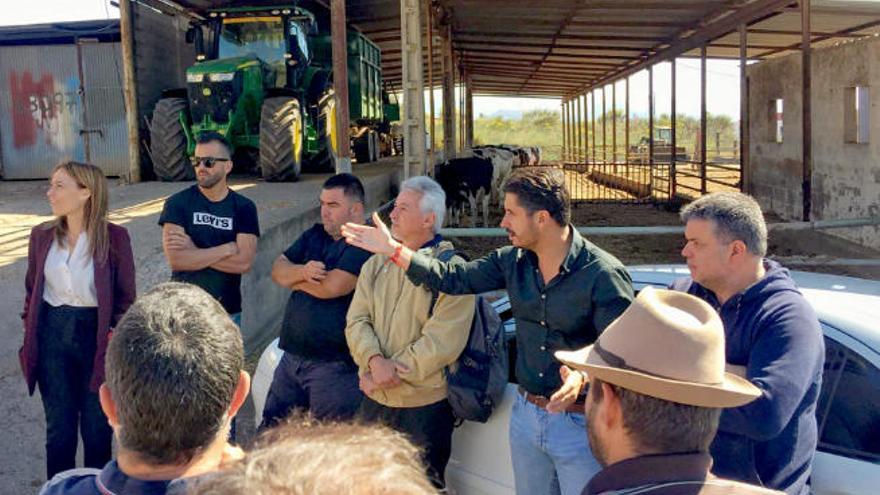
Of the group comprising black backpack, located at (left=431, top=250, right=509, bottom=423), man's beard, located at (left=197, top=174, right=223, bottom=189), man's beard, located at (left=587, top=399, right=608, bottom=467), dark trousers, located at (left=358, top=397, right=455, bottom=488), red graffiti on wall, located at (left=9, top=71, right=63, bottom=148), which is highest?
red graffiti on wall, located at (left=9, top=71, right=63, bottom=148)

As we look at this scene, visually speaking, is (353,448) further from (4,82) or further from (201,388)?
(4,82)

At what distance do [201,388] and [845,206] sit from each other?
1209 cm

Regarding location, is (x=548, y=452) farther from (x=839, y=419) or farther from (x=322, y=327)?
(x=322, y=327)

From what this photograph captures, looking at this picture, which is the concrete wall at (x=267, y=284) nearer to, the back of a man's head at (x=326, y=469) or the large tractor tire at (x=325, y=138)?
the back of a man's head at (x=326, y=469)

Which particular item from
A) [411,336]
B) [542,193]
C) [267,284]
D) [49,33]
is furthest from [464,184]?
[542,193]

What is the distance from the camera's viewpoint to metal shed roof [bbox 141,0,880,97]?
504 inches

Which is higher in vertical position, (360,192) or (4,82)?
(4,82)

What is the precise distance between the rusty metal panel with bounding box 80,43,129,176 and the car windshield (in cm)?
252

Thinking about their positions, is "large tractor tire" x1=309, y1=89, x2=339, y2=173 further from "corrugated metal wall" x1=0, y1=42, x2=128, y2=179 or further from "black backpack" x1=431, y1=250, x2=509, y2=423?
"black backpack" x1=431, y1=250, x2=509, y2=423

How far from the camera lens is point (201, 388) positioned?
1.59 metres

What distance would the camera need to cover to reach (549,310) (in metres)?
2.85

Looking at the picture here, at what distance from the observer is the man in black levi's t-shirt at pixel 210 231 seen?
424 cm

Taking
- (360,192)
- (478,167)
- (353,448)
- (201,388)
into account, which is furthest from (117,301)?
(478,167)

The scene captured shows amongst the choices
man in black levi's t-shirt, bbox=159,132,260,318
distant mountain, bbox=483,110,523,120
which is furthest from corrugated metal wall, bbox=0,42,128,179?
distant mountain, bbox=483,110,523,120
